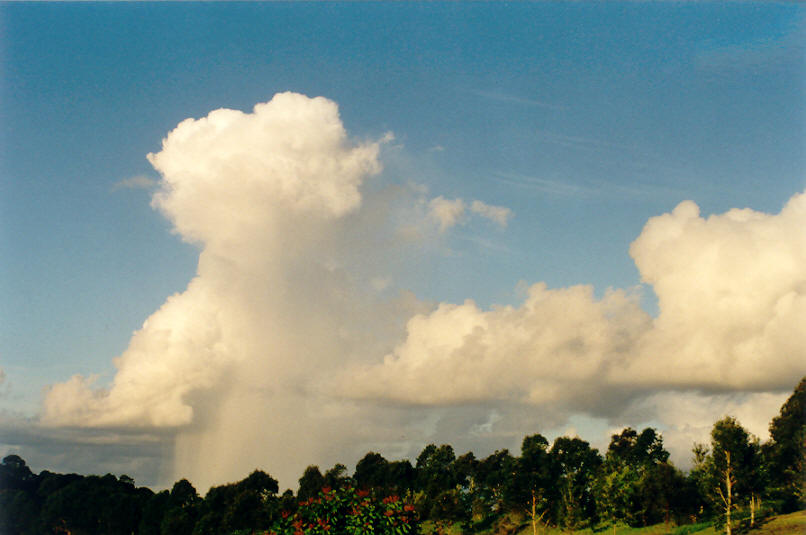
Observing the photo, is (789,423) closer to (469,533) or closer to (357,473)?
(469,533)

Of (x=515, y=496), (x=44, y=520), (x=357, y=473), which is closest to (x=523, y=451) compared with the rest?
(x=515, y=496)

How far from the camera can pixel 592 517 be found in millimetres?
112188

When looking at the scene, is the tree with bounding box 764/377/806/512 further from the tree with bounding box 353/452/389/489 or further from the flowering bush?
the flowering bush

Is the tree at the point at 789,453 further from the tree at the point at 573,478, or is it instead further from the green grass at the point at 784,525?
the tree at the point at 573,478

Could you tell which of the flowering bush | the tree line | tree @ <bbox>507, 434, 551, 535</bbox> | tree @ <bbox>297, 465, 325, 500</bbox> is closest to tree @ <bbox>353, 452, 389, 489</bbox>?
the tree line

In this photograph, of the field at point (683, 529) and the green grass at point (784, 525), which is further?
the field at point (683, 529)

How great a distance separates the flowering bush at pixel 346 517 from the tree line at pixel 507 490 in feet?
165

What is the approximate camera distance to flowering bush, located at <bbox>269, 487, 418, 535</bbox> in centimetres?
2452

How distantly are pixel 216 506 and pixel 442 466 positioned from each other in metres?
47.2

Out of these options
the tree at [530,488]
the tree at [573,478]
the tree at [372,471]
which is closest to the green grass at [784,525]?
the tree at [573,478]

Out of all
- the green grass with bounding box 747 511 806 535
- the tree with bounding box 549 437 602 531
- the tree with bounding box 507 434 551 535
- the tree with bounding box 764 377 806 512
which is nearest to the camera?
the green grass with bounding box 747 511 806 535

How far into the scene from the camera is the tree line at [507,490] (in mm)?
88812

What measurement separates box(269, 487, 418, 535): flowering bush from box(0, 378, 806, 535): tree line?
50143mm

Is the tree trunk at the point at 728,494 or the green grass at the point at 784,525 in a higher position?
the tree trunk at the point at 728,494
